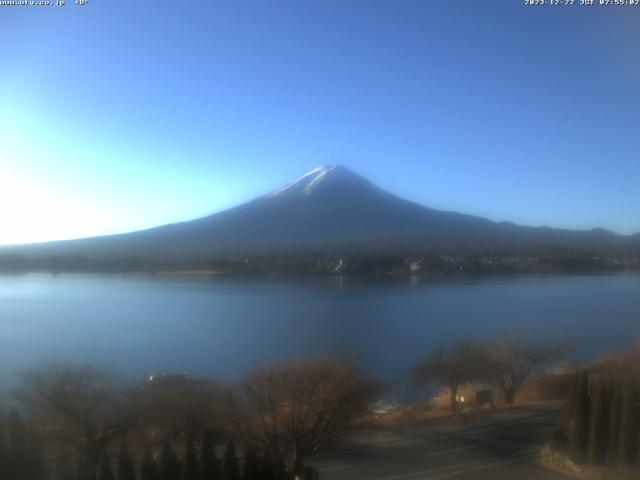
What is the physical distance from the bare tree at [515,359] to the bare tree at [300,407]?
2.75 meters

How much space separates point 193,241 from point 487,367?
1812 cm

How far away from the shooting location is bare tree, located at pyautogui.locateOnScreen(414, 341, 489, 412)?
7.25 m

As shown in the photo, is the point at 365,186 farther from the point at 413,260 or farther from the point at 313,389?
the point at 313,389

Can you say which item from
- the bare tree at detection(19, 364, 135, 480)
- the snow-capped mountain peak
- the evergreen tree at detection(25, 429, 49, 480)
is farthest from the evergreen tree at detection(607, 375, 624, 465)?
the snow-capped mountain peak

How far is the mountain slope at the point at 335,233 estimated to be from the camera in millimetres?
19922

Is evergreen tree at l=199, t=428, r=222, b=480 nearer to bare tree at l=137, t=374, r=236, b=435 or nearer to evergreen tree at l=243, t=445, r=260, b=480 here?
evergreen tree at l=243, t=445, r=260, b=480

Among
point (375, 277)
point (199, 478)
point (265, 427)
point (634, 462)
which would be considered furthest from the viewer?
point (375, 277)

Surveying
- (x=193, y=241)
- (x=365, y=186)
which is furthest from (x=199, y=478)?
(x=365, y=186)

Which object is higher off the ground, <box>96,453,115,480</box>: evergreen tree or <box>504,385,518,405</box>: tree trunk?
<box>96,453,115,480</box>: evergreen tree

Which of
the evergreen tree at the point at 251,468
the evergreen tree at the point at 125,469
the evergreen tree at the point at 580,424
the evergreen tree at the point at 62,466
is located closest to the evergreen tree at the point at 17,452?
the evergreen tree at the point at 62,466

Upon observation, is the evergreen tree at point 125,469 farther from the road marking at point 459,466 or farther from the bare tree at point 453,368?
the bare tree at point 453,368

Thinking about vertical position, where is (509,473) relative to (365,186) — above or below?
below

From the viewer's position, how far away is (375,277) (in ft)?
60.4

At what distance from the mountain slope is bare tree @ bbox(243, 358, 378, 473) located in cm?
1158
